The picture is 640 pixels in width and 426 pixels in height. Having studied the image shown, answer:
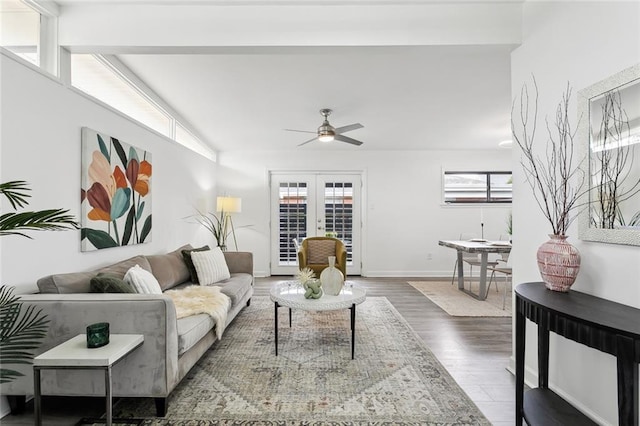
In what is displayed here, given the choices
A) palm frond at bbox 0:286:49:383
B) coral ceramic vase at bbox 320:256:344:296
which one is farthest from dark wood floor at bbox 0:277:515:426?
coral ceramic vase at bbox 320:256:344:296

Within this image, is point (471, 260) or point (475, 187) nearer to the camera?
point (471, 260)

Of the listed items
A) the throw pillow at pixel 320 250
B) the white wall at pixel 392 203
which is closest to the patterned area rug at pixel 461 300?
the white wall at pixel 392 203

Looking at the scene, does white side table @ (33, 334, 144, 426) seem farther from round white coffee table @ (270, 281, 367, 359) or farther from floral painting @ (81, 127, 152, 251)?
round white coffee table @ (270, 281, 367, 359)

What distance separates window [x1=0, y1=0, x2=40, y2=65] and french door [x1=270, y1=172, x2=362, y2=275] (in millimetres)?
4195

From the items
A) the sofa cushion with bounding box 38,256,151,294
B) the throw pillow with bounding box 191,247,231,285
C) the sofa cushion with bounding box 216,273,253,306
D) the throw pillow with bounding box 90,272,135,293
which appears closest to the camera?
the sofa cushion with bounding box 38,256,151,294

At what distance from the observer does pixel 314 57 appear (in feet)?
9.03

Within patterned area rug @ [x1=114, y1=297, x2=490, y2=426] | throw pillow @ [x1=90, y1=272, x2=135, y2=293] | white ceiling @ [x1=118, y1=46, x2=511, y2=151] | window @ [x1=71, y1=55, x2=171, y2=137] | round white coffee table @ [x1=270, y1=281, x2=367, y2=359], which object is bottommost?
patterned area rug @ [x1=114, y1=297, x2=490, y2=426]

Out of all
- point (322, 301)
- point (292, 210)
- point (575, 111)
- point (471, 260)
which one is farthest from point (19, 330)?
point (471, 260)

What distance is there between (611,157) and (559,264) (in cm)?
62

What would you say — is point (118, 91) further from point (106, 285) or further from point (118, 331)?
point (118, 331)

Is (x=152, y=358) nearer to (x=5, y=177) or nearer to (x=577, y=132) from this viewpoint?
(x=5, y=177)

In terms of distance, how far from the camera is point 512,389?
217 centimetres

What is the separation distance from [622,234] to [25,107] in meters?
3.46

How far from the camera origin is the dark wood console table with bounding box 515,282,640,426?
118 centimetres
